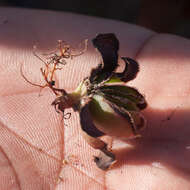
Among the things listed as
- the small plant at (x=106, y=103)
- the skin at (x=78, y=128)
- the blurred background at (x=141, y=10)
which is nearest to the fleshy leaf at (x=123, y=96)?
the small plant at (x=106, y=103)

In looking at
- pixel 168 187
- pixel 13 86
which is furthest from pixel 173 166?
pixel 13 86

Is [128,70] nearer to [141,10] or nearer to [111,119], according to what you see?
[111,119]

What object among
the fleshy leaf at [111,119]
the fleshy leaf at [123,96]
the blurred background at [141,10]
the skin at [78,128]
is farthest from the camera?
the blurred background at [141,10]

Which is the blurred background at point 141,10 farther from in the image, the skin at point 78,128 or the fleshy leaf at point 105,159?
the fleshy leaf at point 105,159

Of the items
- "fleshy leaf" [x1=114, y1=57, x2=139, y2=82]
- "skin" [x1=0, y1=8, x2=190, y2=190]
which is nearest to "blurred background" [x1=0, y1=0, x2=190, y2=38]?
"skin" [x1=0, y1=8, x2=190, y2=190]

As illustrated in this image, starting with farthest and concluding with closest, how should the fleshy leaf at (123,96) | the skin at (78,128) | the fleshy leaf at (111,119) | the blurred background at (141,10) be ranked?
1. the blurred background at (141,10)
2. the skin at (78,128)
3. the fleshy leaf at (123,96)
4. the fleshy leaf at (111,119)

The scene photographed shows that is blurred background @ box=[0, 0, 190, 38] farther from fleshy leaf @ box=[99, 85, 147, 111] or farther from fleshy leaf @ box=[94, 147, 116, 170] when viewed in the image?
fleshy leaf @ box=[94, 147, 116, 170]

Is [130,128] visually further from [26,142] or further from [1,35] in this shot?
[1,35]
